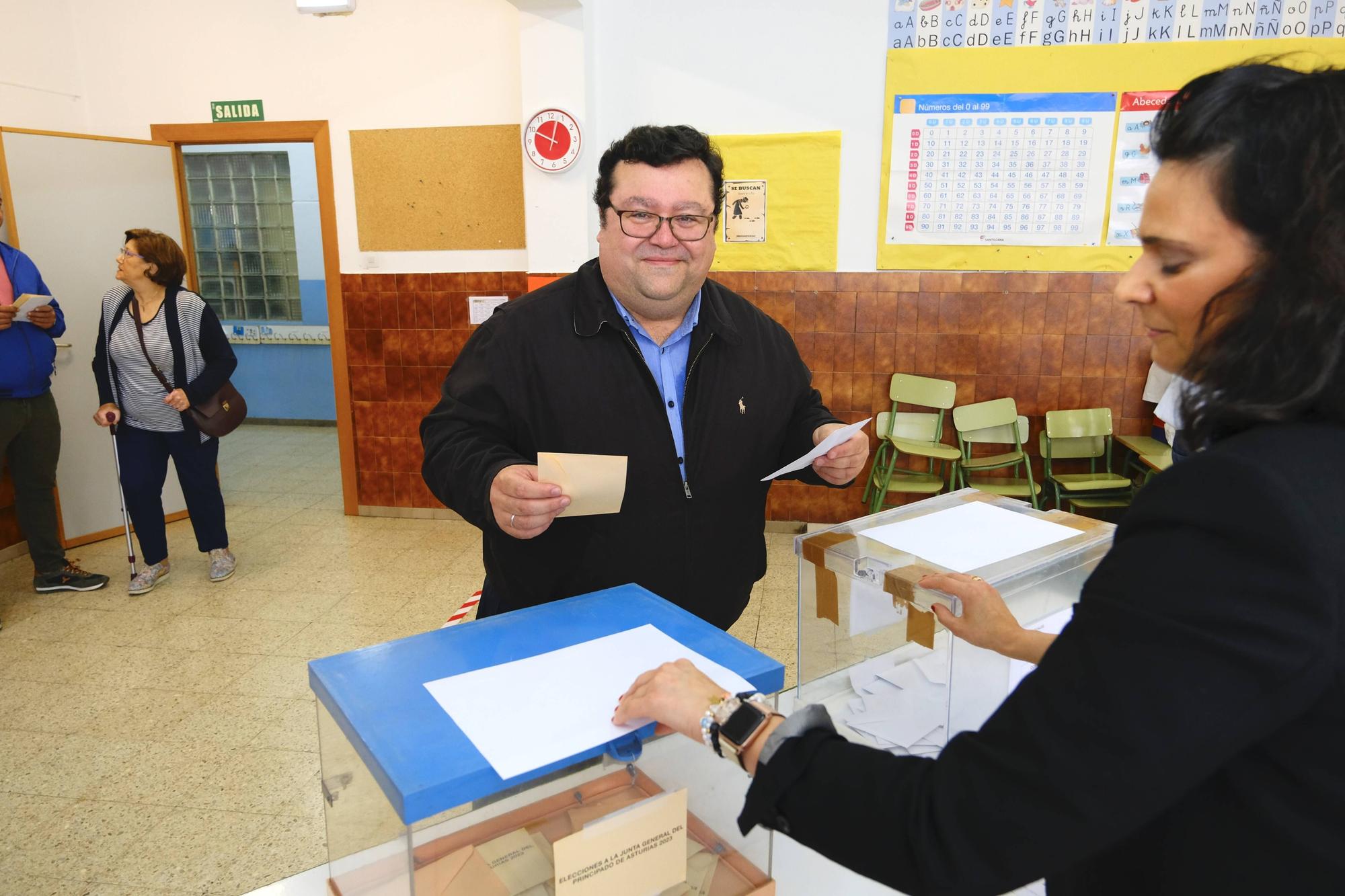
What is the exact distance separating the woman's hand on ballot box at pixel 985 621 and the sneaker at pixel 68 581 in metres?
4.52

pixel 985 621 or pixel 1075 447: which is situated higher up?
pixel 985 621

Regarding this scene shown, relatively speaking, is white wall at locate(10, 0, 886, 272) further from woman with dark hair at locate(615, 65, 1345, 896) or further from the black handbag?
woman with dark hair at locate(615, 65, 1345, 896)

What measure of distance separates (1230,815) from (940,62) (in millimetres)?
4743

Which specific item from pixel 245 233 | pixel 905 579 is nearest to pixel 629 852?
pixel 905 579

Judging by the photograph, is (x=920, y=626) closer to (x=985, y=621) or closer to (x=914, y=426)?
(x=985, y=621)

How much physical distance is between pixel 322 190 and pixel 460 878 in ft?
17.0

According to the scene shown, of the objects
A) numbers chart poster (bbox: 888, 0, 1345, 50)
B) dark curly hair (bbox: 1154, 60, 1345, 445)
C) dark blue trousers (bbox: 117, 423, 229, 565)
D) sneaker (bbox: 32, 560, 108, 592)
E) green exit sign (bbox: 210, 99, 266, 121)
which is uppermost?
numbers chart poster (bbox: 888, 0, 1345, 50)

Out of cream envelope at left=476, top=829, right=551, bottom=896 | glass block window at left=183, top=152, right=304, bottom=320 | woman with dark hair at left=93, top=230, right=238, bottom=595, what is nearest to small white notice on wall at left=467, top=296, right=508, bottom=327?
woman with dark hair at left=93, top=230, right=238, bottom=595

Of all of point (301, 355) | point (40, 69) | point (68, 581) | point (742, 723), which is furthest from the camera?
point (301, 355)

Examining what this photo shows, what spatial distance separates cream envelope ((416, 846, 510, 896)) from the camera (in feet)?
2.99

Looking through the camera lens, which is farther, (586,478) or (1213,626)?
(586,478)

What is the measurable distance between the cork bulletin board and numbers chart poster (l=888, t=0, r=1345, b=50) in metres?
2.36

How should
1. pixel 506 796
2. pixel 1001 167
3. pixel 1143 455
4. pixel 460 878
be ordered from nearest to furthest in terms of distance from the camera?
pixel 460 878 → pixel 506 796 → pixel 1143 455 → pixel 1001 167

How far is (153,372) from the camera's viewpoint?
4156 millimetres
